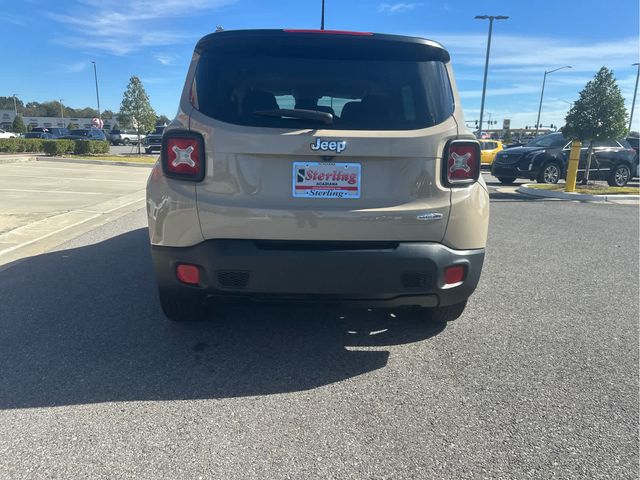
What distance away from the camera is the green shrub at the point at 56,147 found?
22.8 metres

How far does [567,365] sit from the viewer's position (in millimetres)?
3148

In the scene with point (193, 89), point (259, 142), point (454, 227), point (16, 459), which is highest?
point (193, 89)

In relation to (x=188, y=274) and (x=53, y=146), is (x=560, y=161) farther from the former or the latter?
(x=53, y=146)

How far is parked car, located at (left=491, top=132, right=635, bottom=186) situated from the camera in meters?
15.2

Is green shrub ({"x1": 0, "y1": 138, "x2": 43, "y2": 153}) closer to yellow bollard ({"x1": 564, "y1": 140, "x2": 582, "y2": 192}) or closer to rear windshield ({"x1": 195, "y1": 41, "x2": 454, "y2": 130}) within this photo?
yellow bollard ({"x1": 564, "y1": 140, "x2": 582, "y2": 192})

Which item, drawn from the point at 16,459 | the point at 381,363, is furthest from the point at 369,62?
the point at 16,459

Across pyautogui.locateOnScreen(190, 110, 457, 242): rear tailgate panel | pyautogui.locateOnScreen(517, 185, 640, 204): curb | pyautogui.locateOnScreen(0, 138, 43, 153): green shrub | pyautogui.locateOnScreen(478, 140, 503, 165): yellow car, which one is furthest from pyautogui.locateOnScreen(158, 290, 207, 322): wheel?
pyautogui.locateOnScreen(0, 138, 43, 153): green shrub

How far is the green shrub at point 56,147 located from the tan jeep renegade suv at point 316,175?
2327 centimetres

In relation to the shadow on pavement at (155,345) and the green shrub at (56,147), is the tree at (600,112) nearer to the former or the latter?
the shadow on pavement at (155,345)

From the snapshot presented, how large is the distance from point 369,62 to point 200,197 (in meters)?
1.24

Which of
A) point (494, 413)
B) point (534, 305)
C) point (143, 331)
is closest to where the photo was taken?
point (494, 413)

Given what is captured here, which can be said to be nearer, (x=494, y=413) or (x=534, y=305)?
(x=494, y=413)

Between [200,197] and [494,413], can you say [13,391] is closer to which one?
[200,197]

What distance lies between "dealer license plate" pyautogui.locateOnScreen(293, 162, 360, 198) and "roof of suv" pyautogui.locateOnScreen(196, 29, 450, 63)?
73 centimetres
